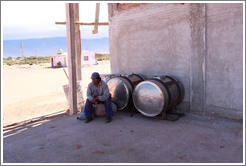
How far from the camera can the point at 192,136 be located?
13.0ft

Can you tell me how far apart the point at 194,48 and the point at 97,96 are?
2.52 metres

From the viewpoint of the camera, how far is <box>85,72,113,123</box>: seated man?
512 cm

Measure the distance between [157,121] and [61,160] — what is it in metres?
2.39

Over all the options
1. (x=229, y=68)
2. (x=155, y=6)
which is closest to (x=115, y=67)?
(x=155, y=6)

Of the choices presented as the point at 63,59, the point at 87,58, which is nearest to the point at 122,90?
the point at 63,59

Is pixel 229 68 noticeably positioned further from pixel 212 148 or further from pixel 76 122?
pixel 76 122

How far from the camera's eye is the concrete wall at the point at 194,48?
4.41 metres

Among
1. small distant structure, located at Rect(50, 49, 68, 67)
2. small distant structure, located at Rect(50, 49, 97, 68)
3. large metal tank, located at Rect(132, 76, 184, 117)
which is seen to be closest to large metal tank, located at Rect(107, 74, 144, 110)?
large metal tank, located at Rect(132, 76, 184, 117)

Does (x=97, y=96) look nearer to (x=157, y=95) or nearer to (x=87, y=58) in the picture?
(x=157, y=95)

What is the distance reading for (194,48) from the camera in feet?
16.2

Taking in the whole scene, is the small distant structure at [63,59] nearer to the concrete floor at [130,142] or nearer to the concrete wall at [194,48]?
the concrete wall at [194,48]

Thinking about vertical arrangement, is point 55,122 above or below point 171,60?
below

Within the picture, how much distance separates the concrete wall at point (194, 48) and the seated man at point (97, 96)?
146 centimetres

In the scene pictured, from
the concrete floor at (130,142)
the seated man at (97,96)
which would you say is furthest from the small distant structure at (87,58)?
the concrete floor at (130,142)
